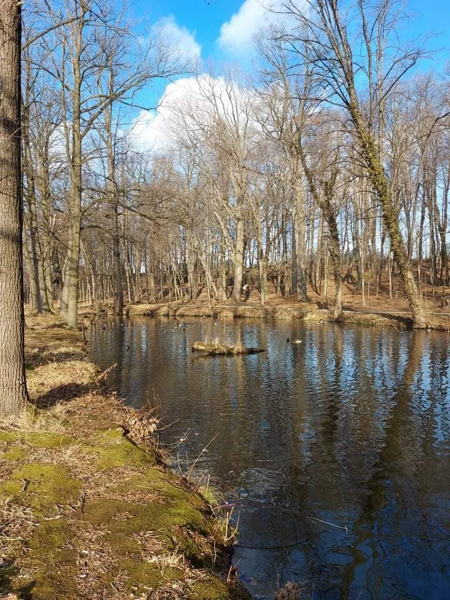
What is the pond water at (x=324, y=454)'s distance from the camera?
14.4 ft

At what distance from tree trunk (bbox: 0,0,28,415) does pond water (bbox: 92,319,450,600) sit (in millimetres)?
2887

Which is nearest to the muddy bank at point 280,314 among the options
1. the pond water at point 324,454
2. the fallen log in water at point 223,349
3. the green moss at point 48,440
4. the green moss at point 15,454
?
the pond water at point 324,454

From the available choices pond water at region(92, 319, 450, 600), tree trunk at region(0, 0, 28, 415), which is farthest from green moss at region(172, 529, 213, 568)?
tree trunk at region(0, 0, 28, 415)

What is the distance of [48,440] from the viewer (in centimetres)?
519

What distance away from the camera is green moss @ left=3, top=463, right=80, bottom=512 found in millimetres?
3805

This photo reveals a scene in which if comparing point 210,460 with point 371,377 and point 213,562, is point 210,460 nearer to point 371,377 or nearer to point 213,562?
point 213,562

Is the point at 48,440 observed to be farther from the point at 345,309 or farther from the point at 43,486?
the point at 345,309

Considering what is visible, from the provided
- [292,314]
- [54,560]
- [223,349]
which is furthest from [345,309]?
[54,560]

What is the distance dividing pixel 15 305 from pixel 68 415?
5.96ft

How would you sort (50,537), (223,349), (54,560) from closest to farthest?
(54,560)
(50,537)
(223,349)

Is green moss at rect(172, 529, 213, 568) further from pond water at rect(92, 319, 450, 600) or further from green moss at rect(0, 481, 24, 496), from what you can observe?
green moss at rect(0, 481, 24, 496)

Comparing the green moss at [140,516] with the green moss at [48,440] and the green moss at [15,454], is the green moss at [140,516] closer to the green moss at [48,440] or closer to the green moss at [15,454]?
the green moss at [15,454]

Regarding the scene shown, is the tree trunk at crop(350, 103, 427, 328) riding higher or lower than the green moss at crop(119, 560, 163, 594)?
higher

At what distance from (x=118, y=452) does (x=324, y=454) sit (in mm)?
3603
